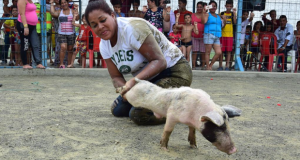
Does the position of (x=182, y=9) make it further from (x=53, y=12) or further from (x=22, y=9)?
(x=22, y=9)

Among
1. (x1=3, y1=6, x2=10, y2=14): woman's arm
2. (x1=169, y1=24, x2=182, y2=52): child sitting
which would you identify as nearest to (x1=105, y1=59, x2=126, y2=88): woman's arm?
(x1=169, y1=24, x2=182, y2=52): child sitting

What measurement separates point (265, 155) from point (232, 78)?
16.5 ft

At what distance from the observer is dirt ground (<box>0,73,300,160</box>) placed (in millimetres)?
2635

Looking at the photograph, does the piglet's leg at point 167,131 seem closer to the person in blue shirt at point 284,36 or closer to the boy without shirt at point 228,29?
the boy without shirt at point 228,29

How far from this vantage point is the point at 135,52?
10.5 ft

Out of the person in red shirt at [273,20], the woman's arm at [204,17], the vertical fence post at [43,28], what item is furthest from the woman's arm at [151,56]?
the person in red shirt at [273,20]

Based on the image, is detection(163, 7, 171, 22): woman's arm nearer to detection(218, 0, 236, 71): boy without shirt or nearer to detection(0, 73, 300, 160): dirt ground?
detection(218, 0, 236, 71): boy without shirt

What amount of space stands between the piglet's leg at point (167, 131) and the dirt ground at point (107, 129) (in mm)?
71

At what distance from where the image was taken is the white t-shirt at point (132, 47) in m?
3.04

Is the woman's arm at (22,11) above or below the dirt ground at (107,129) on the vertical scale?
above

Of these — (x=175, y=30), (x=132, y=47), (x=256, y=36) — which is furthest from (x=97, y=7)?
(x=256, y=36)

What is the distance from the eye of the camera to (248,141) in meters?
2.97

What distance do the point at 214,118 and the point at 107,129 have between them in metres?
1.42

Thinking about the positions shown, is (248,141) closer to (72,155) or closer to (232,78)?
(72,155)
